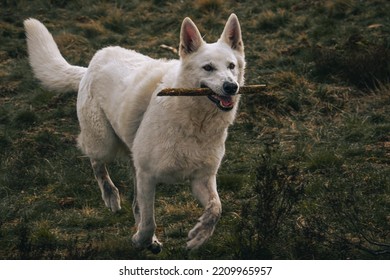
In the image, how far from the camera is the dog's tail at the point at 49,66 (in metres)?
7.23

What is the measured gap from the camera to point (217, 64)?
5367 millimetres

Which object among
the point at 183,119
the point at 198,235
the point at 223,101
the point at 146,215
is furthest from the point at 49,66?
the point at 198,235

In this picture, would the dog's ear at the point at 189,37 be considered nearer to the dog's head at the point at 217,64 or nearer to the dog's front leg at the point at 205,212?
the dog's head at the point at 217,64

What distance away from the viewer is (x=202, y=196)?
5.39 metres

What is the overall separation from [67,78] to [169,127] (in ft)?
7.10

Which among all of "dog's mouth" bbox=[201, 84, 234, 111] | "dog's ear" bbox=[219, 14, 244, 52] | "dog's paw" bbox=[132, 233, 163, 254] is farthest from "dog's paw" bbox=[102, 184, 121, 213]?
"dog's ear" bbox=[219, 14, 244, 52]

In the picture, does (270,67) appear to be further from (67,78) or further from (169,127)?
(169,127)

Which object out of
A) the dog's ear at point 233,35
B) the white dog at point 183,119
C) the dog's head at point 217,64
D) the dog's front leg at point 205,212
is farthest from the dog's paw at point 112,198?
the dog's ear at point 233,35

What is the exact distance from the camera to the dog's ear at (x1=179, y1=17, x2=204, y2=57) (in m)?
5.59

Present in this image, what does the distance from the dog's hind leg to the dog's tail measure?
37.9 inches

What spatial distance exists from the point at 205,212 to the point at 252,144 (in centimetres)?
298

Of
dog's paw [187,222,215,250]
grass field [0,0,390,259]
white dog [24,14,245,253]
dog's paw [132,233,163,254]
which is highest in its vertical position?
white dog [24,14,245,253]

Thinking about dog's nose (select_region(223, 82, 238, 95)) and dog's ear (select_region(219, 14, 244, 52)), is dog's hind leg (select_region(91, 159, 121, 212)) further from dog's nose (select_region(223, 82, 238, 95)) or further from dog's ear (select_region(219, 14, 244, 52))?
dog's nose (select_region(223, 82, 238, 95))

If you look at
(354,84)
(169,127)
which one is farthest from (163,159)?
(354,84)
